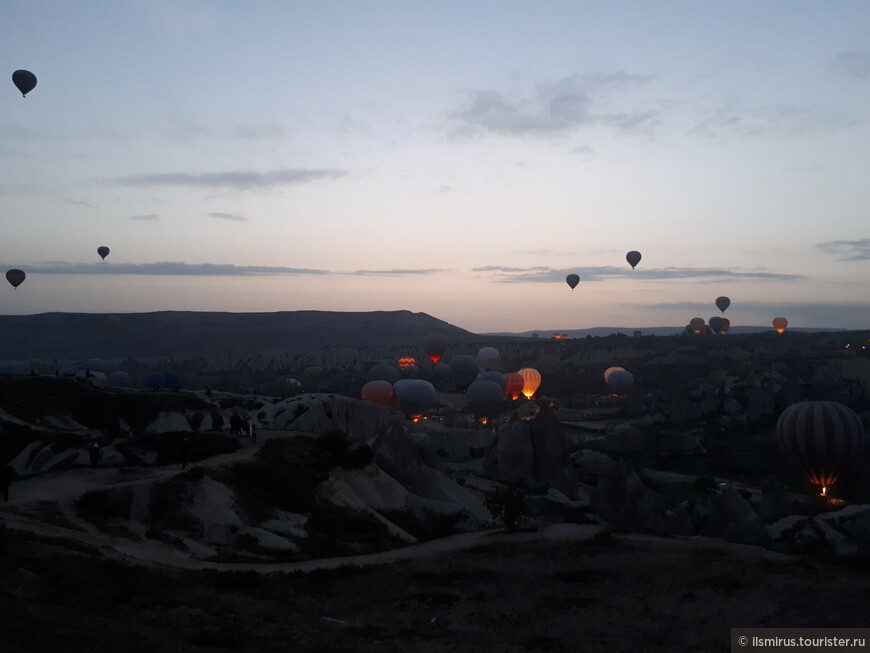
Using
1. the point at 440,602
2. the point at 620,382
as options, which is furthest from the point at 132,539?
the point at 620,382

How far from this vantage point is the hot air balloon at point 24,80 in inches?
1598

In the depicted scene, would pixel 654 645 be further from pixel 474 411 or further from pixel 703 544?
pixel 474 411

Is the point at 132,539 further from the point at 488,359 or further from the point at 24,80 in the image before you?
the point at 488,359

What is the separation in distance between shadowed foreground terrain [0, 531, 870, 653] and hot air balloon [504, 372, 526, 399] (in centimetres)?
6752

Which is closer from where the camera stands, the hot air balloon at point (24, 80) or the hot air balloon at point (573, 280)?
the hot air balloon at point (24, 80)

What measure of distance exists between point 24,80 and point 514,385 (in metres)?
55.9

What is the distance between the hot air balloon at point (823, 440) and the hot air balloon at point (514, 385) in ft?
139

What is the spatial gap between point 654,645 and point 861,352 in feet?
355

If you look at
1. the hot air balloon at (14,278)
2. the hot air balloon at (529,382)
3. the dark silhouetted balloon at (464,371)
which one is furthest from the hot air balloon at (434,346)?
the hot air balloon at (14,278)

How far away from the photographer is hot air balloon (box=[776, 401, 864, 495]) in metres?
39.4

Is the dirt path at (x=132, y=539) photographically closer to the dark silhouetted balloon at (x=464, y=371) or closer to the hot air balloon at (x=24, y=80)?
the hot air balloon at (x=24, y=80)

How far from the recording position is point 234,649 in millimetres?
9141

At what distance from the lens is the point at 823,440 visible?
A: 39656mm

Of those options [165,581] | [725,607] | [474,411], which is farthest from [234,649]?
[474,411]
